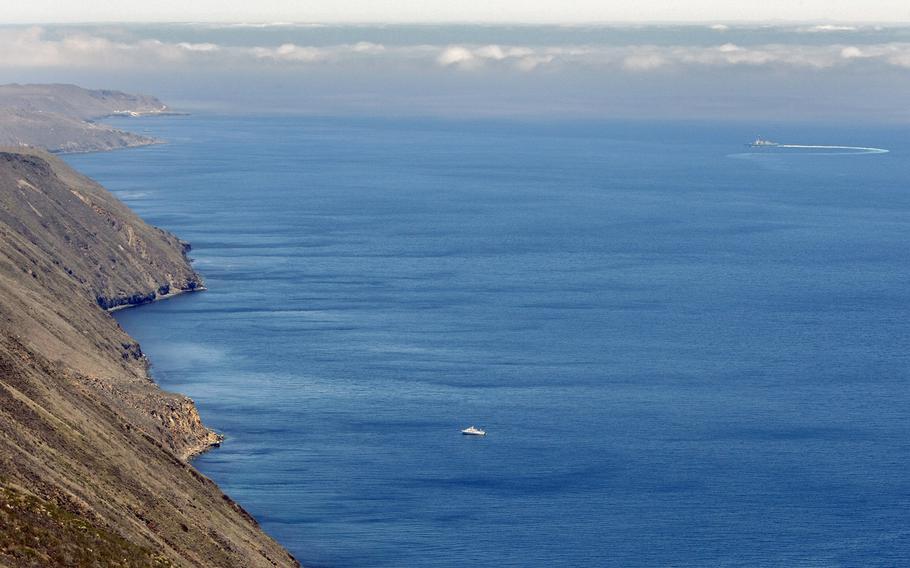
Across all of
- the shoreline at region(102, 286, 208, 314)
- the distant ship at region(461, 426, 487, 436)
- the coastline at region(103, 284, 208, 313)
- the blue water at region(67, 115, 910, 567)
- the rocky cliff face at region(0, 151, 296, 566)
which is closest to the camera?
the rocky cliff face at region(0, 151, 296, 566)

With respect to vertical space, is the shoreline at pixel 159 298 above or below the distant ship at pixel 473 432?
above

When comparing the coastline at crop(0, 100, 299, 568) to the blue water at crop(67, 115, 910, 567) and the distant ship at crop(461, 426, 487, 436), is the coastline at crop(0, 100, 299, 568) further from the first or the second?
the distant ship at crop(461, 426, 487, 436)

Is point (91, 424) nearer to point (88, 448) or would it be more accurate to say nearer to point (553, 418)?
point (88, 448)

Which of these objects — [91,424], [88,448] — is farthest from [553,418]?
[88,448]

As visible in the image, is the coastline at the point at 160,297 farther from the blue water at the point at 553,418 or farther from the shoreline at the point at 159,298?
the blue water at the point at 553,418

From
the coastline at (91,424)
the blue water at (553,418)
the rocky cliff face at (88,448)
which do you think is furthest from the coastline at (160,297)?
the rocky cliff face at (88,448)

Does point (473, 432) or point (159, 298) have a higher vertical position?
point (159, 298)

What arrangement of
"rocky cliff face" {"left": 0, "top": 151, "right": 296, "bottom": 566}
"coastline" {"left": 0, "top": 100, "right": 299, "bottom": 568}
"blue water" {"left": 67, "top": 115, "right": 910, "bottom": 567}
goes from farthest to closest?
1. "blue water" {"left": 67, "top": 115, "right": 910, "bottom": 567}
2. "coastline" {"left": 0, "top": 100, "right": 299, "bottom": 568}
3. "rocky cliff face" {"left": 0, "top": 151, "right": 296, "bottom": 566}

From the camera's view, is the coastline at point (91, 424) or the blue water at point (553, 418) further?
the blue water at point (553, 418)

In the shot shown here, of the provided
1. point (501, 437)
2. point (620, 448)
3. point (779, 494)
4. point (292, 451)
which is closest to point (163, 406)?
point (292, 451)

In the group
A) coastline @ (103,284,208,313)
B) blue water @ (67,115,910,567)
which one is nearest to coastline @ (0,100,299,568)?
coastline @ (103,284,208,313)
